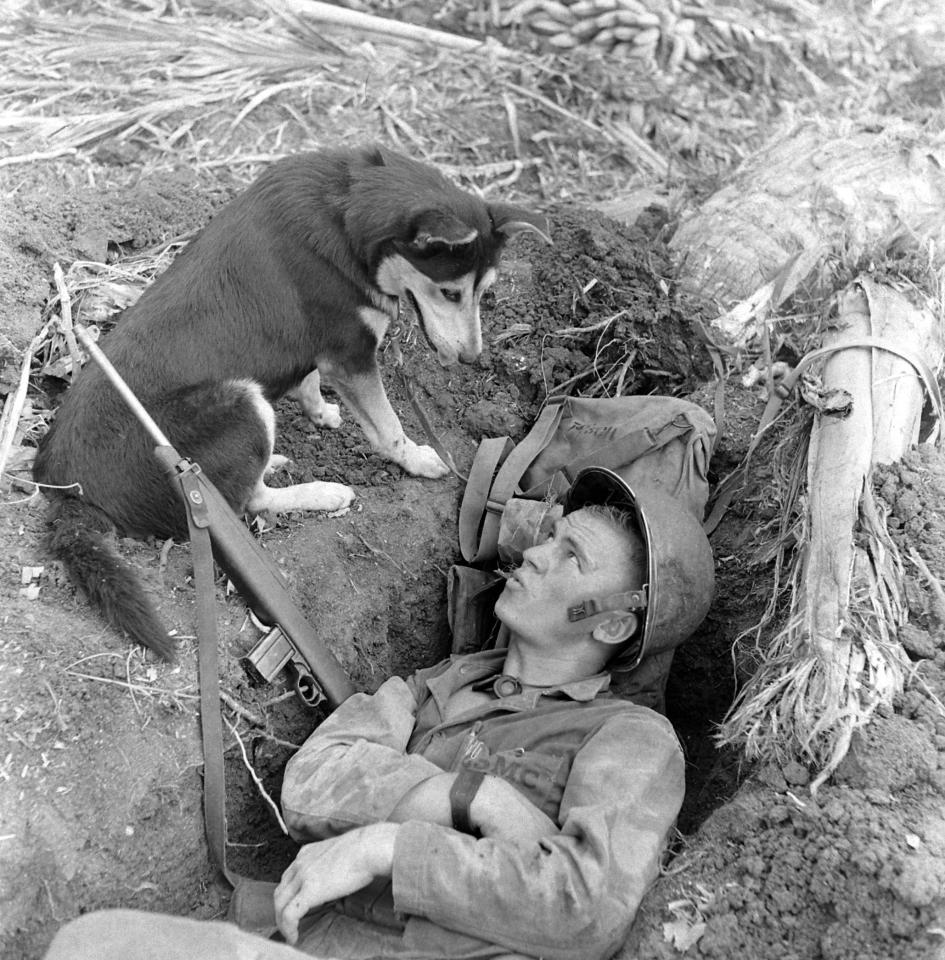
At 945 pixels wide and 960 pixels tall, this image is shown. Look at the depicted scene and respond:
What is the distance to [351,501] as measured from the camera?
4234mm

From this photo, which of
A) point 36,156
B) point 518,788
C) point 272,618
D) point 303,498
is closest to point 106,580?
point 272,618

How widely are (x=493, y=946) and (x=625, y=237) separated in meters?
3.77

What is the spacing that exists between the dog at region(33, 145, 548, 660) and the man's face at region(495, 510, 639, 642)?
1.19 m

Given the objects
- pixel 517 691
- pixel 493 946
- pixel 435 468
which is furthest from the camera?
pixel 435 468

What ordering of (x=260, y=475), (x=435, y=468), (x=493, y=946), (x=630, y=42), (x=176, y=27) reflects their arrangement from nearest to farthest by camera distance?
(x=493, y=946), (x=260, y=475), (x=435, y=468), (x=176, y=27), (x=630, y=42)

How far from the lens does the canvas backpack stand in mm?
3986

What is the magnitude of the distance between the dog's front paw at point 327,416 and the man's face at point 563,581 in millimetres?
1745

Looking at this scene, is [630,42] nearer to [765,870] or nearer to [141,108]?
[141,108]

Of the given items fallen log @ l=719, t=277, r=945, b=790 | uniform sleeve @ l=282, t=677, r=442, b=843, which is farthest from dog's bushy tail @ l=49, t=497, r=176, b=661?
fallen log @ l=719, t=277, r=945, b=790

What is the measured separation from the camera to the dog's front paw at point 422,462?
14.5 ft

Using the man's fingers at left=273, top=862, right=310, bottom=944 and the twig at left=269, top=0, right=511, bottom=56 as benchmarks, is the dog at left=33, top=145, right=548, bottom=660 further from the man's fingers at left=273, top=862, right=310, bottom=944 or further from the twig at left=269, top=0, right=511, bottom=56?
the twig at left=269, top=0, right=511, bottom=56

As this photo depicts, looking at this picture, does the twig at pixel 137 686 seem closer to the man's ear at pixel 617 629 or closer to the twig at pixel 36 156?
the man's ear at pixel 617 629

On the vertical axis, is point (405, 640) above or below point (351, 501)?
below

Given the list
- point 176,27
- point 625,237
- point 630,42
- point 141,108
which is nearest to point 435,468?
point 625,237
